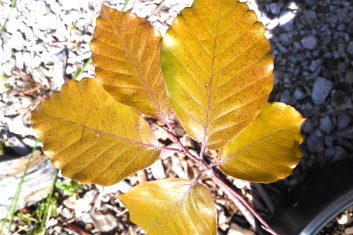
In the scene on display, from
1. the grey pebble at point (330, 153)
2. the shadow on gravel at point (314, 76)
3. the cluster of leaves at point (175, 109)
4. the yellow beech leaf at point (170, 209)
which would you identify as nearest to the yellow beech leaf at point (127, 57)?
the cluster of leaves at point (175, 109)

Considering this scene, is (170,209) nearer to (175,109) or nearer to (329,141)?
(175,109)

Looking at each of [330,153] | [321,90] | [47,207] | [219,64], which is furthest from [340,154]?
[47,207]

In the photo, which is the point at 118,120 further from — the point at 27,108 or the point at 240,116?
the point at 27,108

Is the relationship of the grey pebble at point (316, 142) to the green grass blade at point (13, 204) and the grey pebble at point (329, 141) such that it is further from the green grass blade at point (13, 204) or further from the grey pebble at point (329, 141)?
the green grass blade at point (13, 204)

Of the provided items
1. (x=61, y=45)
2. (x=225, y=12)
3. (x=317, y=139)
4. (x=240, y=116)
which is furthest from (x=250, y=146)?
(x=61, y=45)

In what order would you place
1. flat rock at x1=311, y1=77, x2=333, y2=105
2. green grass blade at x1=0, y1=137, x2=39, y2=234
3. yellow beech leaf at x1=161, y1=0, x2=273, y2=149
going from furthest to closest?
flat rock at x1=311, y1=77, x2=333, y2=105, green grass blade at x1=0, y1=137, x2=39, y2=234, yellow beech leaf at x1=161, y1=0, x2=273, y2=149

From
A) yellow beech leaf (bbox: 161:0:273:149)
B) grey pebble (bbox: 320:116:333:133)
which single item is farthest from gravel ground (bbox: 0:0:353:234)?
yellow beech leaf (bbox: 161:0:273:149)

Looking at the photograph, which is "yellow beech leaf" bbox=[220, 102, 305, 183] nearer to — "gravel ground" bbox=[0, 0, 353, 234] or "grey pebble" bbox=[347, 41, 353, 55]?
"gravel ground" bbox=[0, 0, 353, 234]
